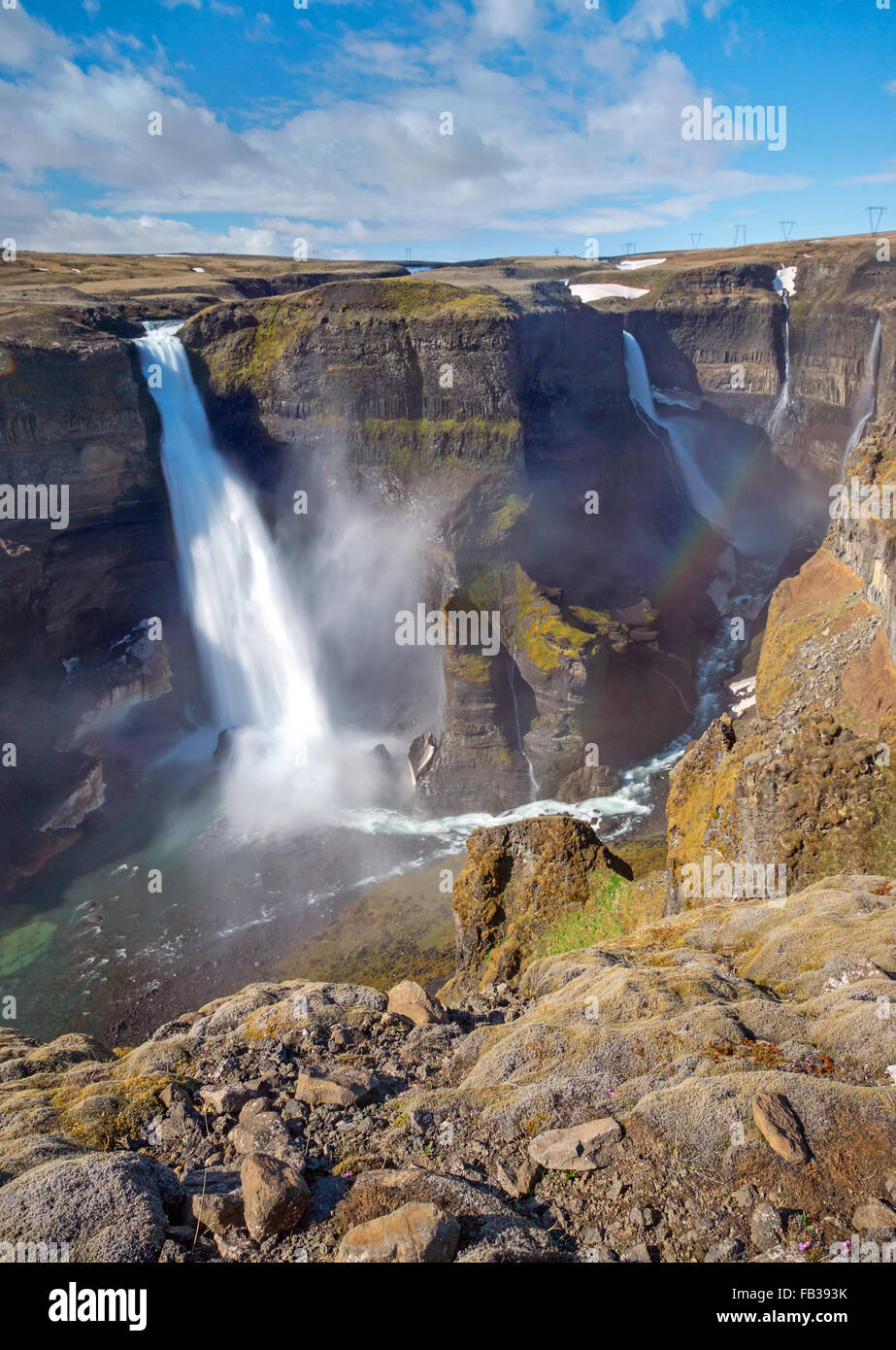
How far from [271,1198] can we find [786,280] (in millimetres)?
85179

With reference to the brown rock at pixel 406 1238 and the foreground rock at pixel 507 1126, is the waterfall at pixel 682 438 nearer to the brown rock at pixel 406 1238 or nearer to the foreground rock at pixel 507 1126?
the foreground rock at pixel 507 1126

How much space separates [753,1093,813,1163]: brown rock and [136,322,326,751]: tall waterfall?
124ft

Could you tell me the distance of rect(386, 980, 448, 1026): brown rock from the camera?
11258 mm

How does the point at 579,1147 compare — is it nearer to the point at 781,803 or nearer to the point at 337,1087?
the point at 337,1087

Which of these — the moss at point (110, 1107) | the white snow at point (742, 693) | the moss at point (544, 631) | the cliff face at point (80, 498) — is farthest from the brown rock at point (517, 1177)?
the cliff face at point (80, 498)

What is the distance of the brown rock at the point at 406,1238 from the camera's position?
18.9 feet

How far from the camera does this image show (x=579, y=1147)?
711 cm

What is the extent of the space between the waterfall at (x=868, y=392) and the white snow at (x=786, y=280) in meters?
16.0

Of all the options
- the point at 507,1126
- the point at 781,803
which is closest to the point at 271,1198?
the point at 507,1126

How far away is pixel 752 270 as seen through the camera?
71438mm

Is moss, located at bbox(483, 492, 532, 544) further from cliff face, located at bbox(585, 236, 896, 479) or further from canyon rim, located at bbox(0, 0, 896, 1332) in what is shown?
cliff face, located at bbox(585, 236, 896, 479)

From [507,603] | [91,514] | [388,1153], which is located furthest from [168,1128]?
[91,514]

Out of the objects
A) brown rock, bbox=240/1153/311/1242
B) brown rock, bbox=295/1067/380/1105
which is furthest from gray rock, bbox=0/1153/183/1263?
brown rock, bbox=295/1067/380/1105
